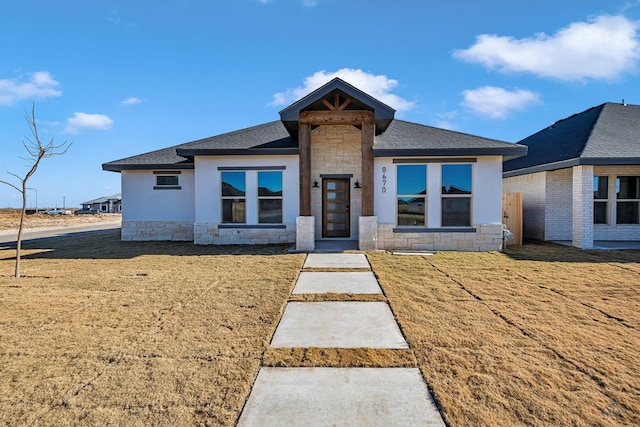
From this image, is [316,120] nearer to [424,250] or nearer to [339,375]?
[424,250]

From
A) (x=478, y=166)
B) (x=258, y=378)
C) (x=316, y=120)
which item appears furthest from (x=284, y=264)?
(x=478, y=166)

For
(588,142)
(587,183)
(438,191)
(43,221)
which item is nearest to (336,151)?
(438,191)

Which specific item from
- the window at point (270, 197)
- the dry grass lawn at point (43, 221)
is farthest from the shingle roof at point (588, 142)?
the dry grass lawn at point (43, 221)

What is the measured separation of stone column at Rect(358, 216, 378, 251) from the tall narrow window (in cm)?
405

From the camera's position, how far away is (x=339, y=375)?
121 inches

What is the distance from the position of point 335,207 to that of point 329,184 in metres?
0.84

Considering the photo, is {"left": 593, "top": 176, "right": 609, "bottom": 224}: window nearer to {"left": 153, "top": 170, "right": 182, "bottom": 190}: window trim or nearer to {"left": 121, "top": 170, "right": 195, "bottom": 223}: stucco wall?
{"left": 121, "top": 170, "right": 195, "bottom": 223}: stucco wall

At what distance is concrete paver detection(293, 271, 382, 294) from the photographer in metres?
5.90

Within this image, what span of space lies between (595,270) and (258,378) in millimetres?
8060

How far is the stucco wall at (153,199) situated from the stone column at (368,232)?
6.80 metres

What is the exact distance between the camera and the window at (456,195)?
1059 centimetres

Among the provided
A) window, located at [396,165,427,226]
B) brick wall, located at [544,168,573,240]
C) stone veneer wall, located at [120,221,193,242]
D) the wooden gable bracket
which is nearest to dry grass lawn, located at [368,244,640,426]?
window, located at [396,165,427,226]

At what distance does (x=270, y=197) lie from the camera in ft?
37.5

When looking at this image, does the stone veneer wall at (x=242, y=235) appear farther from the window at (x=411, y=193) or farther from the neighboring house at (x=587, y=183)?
the neighboring house at (x=587, y=183)
